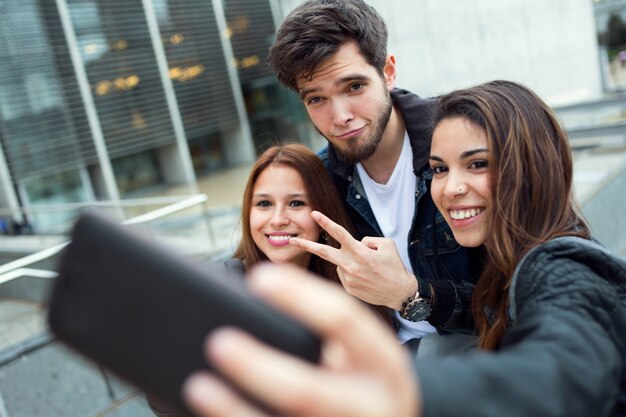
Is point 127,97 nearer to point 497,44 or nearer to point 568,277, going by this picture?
point 497,44

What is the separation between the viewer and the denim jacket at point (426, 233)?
173cm

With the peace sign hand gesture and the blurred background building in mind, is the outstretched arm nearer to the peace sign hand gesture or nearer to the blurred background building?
the peace sign hand gesture

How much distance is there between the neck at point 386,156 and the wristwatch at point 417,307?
66 centimetres

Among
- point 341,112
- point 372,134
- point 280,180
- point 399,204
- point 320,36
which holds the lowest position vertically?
point 399,204

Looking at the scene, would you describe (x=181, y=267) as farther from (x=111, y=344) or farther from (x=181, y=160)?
(x=181, y=160)

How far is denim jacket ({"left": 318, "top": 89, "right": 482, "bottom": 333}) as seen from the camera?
5.69ft

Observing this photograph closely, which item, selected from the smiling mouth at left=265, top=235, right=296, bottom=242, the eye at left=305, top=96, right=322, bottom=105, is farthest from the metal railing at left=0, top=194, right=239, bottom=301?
the eye at left=305, top=96, right=322, bottom=105

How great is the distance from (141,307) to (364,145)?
154 centimetres

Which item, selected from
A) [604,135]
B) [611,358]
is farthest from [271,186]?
[604,135]

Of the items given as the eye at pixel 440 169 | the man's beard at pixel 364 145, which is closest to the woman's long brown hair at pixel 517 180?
the eye at pixel 440 169

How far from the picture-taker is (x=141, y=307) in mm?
602

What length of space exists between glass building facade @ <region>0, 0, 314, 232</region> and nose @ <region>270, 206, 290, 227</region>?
11087mm

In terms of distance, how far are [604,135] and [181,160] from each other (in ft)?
52.5

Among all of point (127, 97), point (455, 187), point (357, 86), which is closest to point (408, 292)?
point (455, 187)
